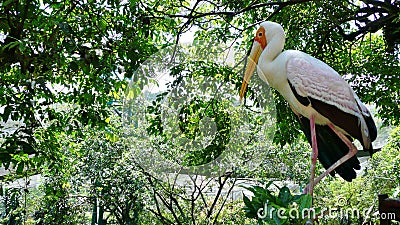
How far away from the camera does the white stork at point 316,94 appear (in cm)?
124

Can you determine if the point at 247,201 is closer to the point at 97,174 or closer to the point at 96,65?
the point at 96,65

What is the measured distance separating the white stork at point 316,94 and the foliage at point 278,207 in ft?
0.23

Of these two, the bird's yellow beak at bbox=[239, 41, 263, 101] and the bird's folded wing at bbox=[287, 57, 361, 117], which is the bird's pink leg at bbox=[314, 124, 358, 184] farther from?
the bird's yellow beak at bbox=[239, 41, 263, 101]

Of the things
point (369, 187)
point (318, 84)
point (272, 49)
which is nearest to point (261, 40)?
point (272, 49)

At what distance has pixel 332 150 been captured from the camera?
4.58 ft

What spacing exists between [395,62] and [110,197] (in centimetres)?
236

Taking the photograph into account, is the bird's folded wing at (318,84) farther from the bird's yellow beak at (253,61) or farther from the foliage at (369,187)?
the foliage at (369,187)

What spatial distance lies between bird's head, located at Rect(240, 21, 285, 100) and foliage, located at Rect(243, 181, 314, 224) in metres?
0.35

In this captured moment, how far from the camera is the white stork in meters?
1.24

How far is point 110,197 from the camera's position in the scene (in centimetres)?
362

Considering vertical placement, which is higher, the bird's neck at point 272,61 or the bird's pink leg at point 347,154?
the bird's neck at point 272,61

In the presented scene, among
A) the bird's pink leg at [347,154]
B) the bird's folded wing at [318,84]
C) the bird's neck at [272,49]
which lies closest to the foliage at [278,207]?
the bird's pink leg at [347,154]

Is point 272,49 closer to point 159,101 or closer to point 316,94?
point 316,94

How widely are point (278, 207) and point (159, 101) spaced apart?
0.61m
